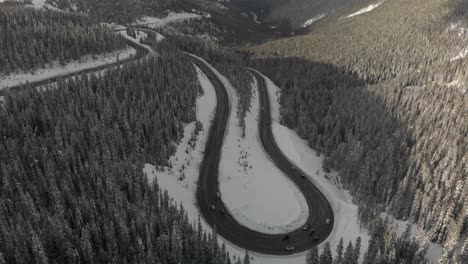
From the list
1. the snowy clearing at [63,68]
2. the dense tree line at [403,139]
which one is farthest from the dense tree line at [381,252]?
the snowy clearing at [63,68]

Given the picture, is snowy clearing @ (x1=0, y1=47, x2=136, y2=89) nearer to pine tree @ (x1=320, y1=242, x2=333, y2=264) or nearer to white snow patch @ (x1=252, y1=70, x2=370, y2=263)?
white snow patch @ (x1=252, y1=70, x2=370, y2=263)

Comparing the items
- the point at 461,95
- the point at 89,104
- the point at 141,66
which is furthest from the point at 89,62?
the point at 461,95

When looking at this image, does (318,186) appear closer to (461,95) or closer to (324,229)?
(324,229)

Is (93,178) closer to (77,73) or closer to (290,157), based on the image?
(290,157)

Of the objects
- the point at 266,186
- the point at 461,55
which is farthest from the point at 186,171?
the point at 461,55

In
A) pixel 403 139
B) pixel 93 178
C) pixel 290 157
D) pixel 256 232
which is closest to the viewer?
pixel 93 178

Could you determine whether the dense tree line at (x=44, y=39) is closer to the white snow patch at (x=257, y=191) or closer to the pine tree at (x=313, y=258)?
the white snow patch at (x=257, y=191)

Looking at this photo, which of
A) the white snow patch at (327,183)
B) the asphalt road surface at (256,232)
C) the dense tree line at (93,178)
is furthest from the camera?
the white snow patch at (327,183)
